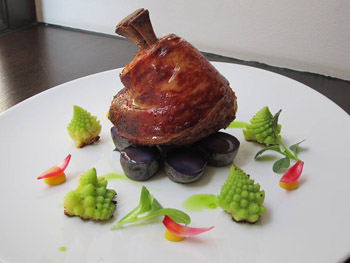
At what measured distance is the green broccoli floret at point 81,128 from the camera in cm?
215

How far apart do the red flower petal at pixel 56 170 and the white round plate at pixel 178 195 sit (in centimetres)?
4

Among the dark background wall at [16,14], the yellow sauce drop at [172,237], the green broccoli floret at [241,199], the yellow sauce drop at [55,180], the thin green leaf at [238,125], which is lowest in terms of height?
the dark background wall at [16,14]

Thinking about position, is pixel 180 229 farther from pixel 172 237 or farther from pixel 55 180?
pixel 55 180

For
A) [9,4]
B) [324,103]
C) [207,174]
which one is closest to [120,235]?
[207,174]

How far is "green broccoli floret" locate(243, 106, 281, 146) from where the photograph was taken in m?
2.09

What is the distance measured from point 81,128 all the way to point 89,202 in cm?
58

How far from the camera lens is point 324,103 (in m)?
2.36

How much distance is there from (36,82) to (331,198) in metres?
2.60

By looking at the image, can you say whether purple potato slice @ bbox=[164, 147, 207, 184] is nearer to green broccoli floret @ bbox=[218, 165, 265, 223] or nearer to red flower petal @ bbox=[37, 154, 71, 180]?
green broccoli floret @ bbox=[218, 165, 265, 223]

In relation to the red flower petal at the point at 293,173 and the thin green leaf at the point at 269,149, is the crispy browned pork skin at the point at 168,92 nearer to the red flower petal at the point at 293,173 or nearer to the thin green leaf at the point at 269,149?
the thin green leaf at the point at 269,149

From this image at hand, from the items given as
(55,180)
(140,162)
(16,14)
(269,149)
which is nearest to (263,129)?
(269,149)

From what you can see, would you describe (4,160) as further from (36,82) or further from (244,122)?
(36,82)

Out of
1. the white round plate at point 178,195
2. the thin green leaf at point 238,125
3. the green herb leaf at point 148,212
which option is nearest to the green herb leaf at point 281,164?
the white round plate at point 178,195

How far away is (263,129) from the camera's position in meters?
2.10
